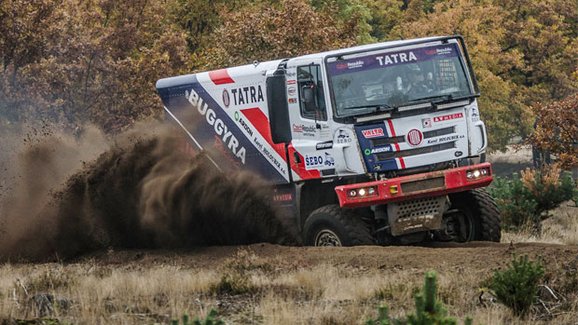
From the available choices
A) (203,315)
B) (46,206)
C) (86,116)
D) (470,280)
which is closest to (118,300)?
Result: (203,315)

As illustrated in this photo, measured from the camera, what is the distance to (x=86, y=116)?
101ft

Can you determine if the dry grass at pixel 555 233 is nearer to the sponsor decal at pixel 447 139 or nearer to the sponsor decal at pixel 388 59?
the sponsor decal at pixel 447 139

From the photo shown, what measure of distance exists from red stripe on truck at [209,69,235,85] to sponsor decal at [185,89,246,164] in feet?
1.40

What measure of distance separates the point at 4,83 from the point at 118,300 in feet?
61.1

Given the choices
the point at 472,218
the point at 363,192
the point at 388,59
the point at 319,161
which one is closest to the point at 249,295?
the point at 363,192

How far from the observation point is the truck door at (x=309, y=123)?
599 inches

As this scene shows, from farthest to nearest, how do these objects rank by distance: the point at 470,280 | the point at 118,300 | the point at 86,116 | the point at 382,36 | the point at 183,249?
the point at 382,36 < the point at 86,116 < the point at 183,249 < the point at 470,280 < the point at 118,300

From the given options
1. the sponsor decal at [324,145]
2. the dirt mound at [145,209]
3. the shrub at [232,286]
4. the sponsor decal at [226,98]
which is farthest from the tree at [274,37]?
the shrub at [232,286]

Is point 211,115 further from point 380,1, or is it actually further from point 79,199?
point 380,1

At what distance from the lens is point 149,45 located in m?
37.2

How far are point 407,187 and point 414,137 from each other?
2.28ft

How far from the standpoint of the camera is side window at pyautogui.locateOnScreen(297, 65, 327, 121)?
49.8 ft

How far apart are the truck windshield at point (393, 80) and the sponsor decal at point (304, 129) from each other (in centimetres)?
59

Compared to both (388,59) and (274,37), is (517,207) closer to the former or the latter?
(388,59)
